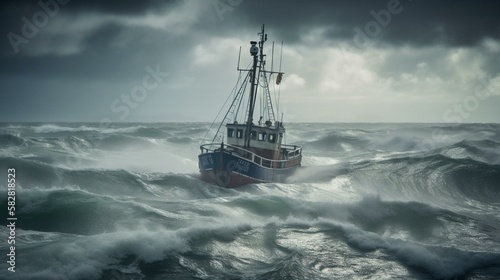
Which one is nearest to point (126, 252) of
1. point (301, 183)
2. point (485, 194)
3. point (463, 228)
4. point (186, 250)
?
point (186, 250)

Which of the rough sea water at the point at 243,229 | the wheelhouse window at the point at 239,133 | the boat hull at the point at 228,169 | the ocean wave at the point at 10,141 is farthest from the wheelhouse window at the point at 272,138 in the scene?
the ocean wave at the point at 10,141

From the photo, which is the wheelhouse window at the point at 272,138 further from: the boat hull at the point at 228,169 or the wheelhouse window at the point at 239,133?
the boat hull at the point at 228,169

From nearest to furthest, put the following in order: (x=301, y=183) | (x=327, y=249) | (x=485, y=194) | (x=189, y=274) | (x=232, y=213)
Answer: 1. (x=189, y=274)
2. (x=327, y=249)
3. (x=232, y=213)
4. (x=485, y=194)
5. (x=301, y=183)

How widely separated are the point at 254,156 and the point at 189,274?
1481 centimetres

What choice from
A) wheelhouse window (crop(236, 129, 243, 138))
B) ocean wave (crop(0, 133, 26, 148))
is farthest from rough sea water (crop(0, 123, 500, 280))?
ocean wave (crop(0, 133, 26, 148))

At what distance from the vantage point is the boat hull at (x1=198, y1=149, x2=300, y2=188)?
2117 cm

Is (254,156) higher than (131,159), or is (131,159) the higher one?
(254,156)

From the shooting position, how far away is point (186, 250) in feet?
30.4

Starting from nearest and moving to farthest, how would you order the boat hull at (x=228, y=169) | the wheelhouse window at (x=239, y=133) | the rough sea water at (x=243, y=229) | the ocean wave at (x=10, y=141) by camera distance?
the rough sea water at (x=243, y=229) < the boat hull at (x=228, y=169) < the wheelhouse window at (x=239, y=133) < the ocean wave at (x=10, y=141)

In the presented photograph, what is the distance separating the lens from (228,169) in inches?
834

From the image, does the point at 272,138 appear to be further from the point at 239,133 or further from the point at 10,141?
the point at 10,141

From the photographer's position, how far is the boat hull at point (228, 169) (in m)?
21.2

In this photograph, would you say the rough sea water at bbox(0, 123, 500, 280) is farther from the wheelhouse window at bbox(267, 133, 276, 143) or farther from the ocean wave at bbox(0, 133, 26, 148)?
the ocean wave at bbox(0, 133, 26, 148)

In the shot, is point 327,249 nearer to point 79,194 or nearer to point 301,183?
point 79,194
